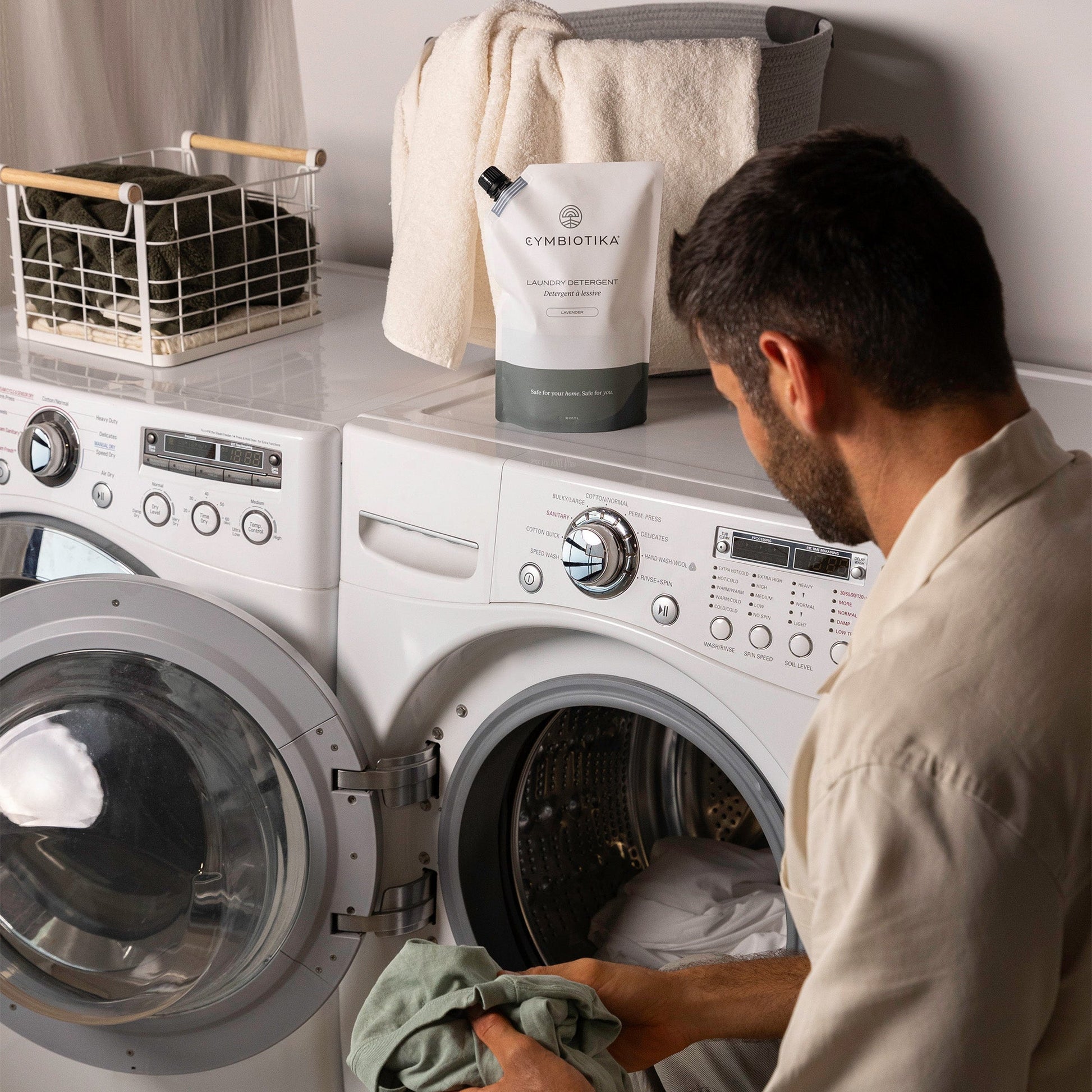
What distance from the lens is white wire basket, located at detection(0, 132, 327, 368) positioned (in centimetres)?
136

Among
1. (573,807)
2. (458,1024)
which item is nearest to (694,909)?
(573,807)

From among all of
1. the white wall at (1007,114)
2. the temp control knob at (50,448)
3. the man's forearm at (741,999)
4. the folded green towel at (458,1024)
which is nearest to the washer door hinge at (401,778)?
the folded green towel at (458,1024)

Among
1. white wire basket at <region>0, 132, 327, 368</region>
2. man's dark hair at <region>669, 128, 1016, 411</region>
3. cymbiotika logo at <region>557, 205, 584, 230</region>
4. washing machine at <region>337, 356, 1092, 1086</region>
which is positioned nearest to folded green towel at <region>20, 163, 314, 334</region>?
white wire basket at <region>0, 132, 327, 368</region>

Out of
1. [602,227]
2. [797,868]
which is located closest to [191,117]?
[602,227]

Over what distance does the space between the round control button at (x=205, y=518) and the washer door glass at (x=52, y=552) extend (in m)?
0.09

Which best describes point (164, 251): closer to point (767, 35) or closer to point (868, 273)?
point (767, 35)

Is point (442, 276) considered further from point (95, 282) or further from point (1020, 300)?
point (1020, 300)

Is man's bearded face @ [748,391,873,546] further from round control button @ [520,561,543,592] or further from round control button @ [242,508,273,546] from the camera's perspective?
round control button @ [242,508,273,546]

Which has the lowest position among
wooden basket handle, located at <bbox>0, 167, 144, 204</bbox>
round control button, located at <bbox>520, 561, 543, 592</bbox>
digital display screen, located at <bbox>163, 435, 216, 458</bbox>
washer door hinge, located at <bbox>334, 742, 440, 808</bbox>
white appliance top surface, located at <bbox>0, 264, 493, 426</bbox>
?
washer door hinge, located at <bbox>334, 742, 440, 808</bbox>

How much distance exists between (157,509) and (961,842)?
0.91 m

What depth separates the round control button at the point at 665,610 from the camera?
3.42 feet

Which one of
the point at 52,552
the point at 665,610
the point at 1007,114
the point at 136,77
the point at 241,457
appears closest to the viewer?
the point at 665,610

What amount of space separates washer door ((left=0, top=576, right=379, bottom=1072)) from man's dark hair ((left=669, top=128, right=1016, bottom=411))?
2.12 feet

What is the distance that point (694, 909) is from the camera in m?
1.39
